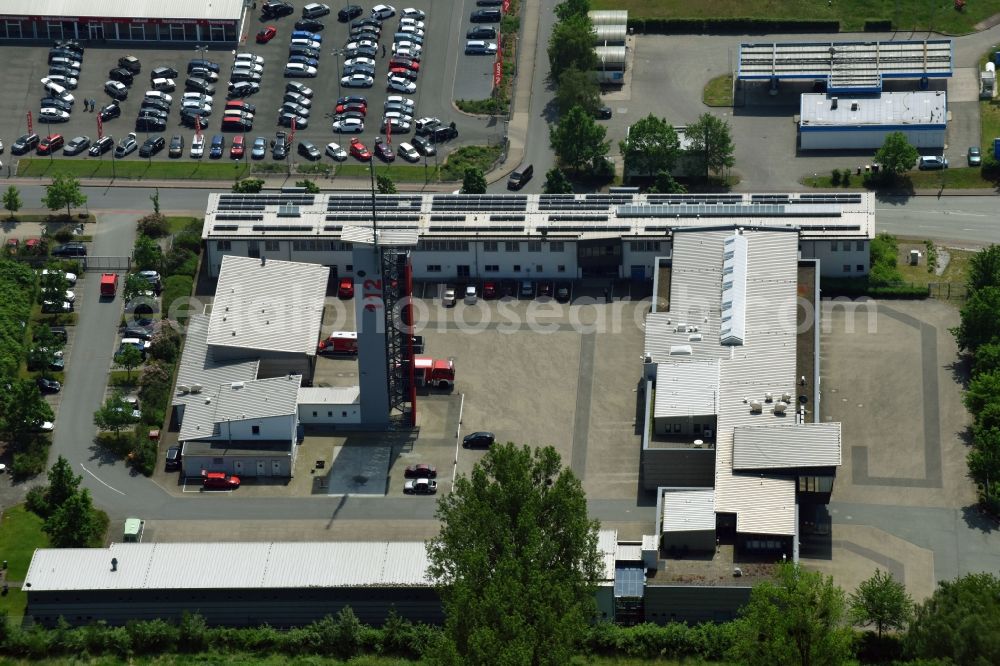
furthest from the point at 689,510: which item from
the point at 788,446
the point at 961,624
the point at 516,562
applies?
the point at 961,624

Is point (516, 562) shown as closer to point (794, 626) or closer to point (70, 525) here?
point (794, 626)

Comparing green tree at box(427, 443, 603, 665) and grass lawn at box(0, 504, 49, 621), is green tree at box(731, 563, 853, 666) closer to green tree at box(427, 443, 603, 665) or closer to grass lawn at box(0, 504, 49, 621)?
green tree at box(427, 443, 603, 665)

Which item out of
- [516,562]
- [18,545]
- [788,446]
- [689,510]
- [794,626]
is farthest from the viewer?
[18,545]

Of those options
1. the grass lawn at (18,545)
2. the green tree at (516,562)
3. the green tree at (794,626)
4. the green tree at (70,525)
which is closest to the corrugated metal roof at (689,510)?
A: the green tree at (516,562)

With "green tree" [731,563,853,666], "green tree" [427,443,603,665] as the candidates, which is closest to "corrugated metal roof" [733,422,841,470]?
"green tree" [427,443,603,665]

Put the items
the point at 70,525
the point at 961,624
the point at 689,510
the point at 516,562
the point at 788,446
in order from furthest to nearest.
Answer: the point at 70,525 → the point at 788,446 → the point at 689,510 → the point at 516,562 → the point at 961,624

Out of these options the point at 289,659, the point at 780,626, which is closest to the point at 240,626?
the point at 289,659

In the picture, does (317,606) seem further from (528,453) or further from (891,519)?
(891,519)
